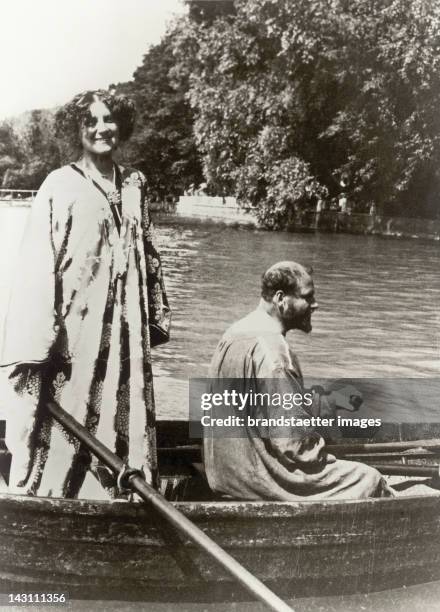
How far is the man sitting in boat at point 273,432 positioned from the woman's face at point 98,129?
687mm

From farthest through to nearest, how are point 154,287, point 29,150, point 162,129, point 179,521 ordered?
point 162,129 < point 29,150 < point 154,287 < point 179,521

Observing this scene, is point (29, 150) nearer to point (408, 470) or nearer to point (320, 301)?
point (320, 301)

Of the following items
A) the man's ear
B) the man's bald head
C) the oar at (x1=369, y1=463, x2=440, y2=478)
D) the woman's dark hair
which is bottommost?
the oar at (x1=369, y1=463, x2=440, y2=478)

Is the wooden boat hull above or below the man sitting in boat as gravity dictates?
below

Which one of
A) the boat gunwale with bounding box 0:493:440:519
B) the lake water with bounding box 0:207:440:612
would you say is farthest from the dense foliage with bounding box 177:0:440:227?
the boat gunwale with bounding box 0:493:440:519

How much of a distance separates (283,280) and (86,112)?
33.5 inches

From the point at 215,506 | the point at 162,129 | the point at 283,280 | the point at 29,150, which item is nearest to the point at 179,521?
the point at 215,506

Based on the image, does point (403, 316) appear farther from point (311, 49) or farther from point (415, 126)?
point (311, 49)

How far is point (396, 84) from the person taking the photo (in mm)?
Answer: 3426

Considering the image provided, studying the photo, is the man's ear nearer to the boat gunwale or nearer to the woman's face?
the boat gunwale

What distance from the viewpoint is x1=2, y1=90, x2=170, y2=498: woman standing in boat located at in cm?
269

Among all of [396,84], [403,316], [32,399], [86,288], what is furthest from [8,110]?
[403,316]

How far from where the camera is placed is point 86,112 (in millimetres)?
2762

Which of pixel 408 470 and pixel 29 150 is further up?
pixel 29 150
